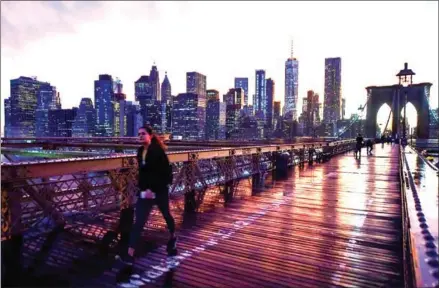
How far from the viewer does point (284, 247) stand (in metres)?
4.93

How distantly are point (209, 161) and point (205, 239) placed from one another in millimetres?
3904

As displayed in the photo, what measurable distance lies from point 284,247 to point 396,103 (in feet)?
270

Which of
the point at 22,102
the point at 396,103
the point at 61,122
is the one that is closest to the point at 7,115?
the point at 22,102

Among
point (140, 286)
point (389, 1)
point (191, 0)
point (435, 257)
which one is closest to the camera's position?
point (435, 257)

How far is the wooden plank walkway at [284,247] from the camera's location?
3.84 metres

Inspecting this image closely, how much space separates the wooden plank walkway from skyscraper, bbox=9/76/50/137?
71829mm

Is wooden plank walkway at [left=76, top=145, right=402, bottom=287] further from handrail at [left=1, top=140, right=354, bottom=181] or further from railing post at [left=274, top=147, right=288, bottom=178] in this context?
railing post at [left=274, top=147, right=288, bottom=178]

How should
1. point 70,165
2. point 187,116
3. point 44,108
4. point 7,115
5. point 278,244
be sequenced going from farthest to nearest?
point 187,116
point 44,108
point 7,115
point 278,244
point 70,165

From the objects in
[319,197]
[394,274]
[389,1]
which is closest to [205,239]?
[394,274]

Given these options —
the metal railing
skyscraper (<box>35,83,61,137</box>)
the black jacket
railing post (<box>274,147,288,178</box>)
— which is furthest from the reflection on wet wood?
skyscraper (<box>35,83,61,137</box>)

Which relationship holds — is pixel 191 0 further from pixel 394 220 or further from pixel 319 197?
pixel 394 220

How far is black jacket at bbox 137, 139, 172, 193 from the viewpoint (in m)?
4.13

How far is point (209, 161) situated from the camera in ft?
29.7

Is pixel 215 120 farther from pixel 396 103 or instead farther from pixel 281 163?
pixel 281 163
